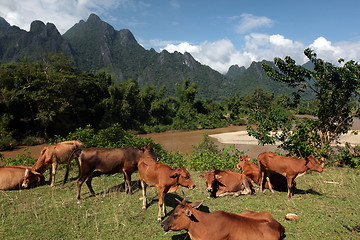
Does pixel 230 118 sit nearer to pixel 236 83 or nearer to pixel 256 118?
pixel 256 118

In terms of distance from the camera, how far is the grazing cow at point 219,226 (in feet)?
12.8

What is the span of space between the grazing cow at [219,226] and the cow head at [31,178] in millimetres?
6210

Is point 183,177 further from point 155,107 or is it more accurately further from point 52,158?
point 155,107

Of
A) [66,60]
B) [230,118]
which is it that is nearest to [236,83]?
[230,118]

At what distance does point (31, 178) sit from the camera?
8.23 meters

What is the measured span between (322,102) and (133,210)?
1020 centimetres

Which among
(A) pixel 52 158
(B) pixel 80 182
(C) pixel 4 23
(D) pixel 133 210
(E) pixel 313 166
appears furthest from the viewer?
(C) pixel 4 23

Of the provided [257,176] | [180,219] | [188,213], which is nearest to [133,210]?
[180,219]

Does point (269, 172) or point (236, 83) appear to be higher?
point (236, 83)

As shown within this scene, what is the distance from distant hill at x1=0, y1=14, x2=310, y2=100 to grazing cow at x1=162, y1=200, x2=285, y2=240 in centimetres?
11234

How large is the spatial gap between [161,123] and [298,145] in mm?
41352

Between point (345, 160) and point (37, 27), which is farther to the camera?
point (37, 27)

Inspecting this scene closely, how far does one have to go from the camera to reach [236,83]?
574 feet

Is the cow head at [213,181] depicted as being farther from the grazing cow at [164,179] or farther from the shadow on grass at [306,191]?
the shadow on grass at [306,191]
